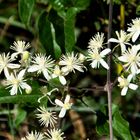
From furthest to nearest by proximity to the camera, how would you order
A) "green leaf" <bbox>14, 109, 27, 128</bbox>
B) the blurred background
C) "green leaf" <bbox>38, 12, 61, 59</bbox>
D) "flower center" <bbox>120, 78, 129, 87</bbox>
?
"green leaf" <bbox>14, 109, 27, 128</bbox> → "green leaf" <bbox>38, 12, 61, 59</bbox> → the blurred background → "flower center" <bbox>120, 78, 129, 87</bbox>

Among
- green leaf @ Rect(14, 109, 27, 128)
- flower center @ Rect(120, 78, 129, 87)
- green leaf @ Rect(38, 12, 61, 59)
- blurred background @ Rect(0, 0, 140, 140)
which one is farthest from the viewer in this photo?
green leaf @ Rect(14, 109, 27, 128)

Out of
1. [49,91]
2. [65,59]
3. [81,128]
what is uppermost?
[65,59]

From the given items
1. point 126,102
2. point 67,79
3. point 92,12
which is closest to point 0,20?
point 92,12

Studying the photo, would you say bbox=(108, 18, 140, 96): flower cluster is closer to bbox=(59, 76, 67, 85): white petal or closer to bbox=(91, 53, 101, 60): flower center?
bbox=(91, 53, 101, 60): flower center

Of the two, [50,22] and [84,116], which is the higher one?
[50,22]

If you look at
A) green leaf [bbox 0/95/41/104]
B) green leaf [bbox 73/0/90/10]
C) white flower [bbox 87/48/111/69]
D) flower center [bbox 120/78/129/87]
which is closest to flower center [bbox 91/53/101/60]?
white flower [bbox 87/48/111/69]

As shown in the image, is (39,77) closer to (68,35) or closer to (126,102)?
(68,35)

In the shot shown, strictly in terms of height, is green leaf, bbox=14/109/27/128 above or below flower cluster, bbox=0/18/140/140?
below

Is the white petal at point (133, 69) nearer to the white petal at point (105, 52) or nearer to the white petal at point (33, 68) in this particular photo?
the white petal at point (105, 52)
